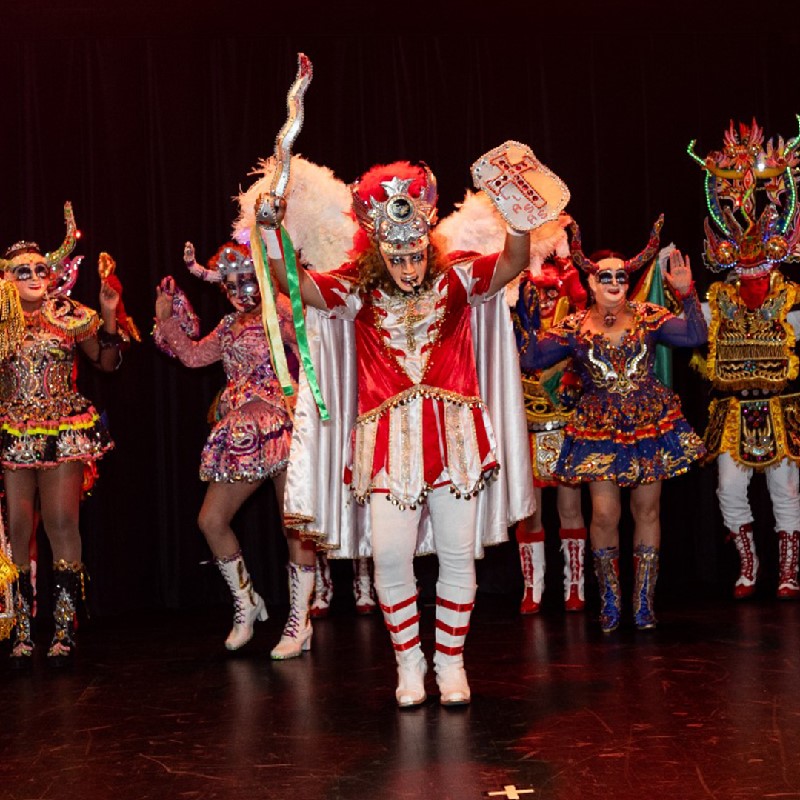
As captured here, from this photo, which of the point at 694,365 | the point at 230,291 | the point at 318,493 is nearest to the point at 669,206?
the point at 694,365

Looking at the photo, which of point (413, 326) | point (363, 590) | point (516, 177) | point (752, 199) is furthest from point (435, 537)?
point (752, 199)

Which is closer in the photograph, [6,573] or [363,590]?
[6,573]

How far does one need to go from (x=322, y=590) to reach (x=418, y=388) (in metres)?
2.48

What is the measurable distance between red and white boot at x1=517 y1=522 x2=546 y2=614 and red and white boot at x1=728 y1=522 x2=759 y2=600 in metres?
0.96

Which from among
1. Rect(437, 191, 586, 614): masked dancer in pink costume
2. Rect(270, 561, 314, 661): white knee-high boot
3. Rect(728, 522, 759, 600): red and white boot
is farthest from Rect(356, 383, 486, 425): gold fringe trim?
Rect(728, 522, 759, 600): red and white boot

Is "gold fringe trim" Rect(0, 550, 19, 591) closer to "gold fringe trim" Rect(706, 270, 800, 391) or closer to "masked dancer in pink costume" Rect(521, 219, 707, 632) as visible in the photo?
"masked dancer in pink costume" Rect(521, 219, 707, 632)

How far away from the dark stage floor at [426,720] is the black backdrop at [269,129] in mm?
1270

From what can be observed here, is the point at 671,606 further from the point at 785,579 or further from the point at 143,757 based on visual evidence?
the point at 143,757

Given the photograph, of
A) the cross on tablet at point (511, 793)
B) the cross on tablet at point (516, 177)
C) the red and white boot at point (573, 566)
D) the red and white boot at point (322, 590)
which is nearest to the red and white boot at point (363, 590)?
the red and white boot at point (322, 590)

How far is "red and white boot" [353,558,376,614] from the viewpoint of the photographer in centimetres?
645

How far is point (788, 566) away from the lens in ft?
20.7

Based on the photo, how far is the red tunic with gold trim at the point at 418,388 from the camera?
4.27 m

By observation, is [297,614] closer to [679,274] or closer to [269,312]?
[269,312]

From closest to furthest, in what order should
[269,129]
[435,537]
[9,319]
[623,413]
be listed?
[435,537] → [9,319] → [623,413] → [269,129]
